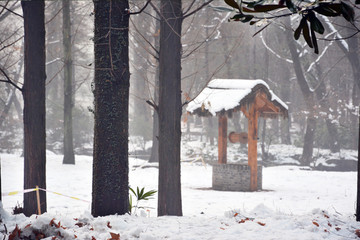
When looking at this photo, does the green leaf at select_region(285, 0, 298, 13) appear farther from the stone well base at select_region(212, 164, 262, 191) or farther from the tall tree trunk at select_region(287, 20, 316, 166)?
the tall tree trunk at select_region(287, 20, 316, 166)

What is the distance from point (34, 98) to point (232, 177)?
24.9 feet

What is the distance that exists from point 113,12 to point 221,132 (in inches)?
368

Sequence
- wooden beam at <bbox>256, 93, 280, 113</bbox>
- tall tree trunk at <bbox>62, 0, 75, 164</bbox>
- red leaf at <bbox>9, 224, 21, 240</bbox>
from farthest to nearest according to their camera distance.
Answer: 1. tall tree trunk at <bbox>62, 0, 75, 164</bbox>
2. wooden beam at <bbox>256, 93, 280, 113</bbox>
3. red leaf at <bbox>9, 224, 21, 240</bbox>

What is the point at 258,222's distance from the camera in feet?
17.6

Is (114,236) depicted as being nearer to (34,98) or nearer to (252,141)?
(34,98)

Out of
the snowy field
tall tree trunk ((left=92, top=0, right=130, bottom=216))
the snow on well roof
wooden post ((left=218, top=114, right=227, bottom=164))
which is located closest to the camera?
the snowy field

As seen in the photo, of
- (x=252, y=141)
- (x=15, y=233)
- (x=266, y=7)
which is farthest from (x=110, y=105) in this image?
(x=252, y=141)

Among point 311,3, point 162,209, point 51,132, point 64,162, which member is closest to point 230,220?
point 162,209

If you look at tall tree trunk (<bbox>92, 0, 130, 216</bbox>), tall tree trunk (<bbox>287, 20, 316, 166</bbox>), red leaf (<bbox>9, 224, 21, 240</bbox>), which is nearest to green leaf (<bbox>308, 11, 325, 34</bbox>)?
tall tree trunk (<bbox>92, 0, 130, 216</bbox>)

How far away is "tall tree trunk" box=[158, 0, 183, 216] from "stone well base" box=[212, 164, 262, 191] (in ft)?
21.5

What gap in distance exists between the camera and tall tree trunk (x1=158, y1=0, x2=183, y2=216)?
22.2 feet

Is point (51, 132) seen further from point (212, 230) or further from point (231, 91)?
point (212, 230)

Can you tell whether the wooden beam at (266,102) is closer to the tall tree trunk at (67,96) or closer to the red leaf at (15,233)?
the tall tree trunk at (67,96)

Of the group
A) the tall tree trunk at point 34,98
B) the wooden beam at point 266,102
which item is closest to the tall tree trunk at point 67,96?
the wooden beam at point 266,102
